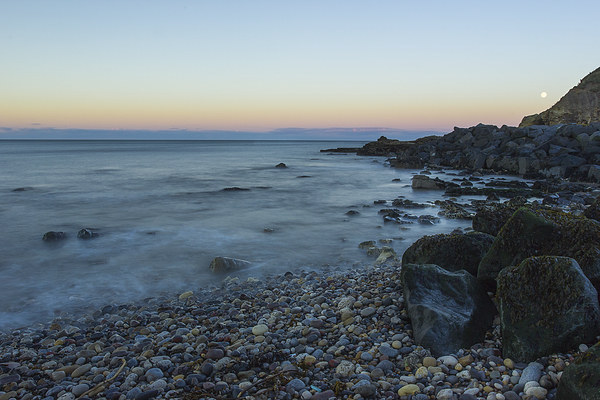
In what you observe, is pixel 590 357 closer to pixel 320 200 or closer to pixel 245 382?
pixel 245 382

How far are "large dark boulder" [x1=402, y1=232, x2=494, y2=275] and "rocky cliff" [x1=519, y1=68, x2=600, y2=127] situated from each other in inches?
2306

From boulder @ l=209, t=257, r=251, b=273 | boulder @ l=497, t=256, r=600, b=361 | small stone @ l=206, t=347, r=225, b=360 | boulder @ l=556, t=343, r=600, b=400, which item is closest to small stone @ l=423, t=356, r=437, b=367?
boulder @ l=497, t=256, r=600, b=361

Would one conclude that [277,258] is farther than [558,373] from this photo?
Yes

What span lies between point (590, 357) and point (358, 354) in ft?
6.12

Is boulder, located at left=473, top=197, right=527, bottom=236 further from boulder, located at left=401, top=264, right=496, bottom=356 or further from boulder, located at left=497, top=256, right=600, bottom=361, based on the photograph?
boulder, located at left=497, top=256, right=600, bottom=361

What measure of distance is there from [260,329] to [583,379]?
3075mm

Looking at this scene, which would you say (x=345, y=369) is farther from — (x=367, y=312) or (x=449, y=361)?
(x=367, y=312)

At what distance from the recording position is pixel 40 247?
9820mm

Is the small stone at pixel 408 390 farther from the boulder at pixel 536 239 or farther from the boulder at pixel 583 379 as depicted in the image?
the boulder at pixel 536 239

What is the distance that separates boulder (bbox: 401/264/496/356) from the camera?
3.75 m

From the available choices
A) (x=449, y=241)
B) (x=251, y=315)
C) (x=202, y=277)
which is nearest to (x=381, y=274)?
(x=449, y=241)

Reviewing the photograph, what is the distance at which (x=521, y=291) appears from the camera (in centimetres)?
352

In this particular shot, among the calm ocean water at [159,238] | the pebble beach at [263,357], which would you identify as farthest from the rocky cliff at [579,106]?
the pebble beach at [263,357]

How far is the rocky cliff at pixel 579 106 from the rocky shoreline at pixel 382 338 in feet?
193
